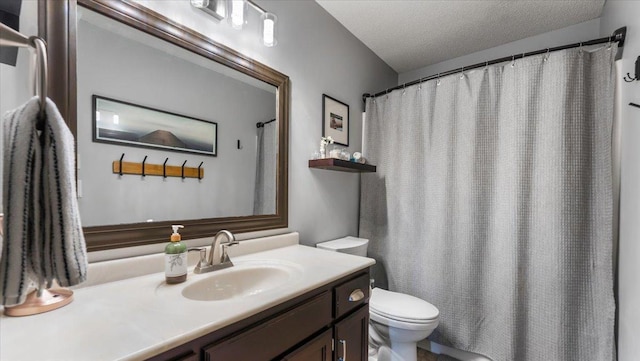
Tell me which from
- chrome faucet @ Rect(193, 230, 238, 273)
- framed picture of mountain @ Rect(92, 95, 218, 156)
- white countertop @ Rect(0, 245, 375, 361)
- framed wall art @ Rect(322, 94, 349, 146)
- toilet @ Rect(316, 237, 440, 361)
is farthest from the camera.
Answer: framed wall art @ Rect(322, 94, 349, 146)

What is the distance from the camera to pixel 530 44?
2.17 meters

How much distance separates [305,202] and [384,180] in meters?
0.77

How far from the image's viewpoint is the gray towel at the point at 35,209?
1.33 feet

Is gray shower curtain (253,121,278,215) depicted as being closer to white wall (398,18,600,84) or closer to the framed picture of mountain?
the framed picture of mountain

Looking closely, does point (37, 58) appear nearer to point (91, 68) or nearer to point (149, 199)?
point (91, 68)

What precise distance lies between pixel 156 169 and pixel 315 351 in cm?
93

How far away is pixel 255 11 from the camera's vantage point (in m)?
1.42

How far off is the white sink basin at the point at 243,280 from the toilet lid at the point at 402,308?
28.6 inches

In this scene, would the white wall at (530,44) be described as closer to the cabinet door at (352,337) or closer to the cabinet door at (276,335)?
the cabinet door at (352,337)

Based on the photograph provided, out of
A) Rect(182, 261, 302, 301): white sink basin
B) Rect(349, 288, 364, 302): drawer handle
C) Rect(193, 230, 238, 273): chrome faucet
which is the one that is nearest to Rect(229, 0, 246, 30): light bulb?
Rect(193, 230, 238, 273): chrome faucet

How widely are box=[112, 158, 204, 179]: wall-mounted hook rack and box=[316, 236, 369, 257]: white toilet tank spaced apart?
0.92 meters

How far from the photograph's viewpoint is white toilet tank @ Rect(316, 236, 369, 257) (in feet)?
5.81

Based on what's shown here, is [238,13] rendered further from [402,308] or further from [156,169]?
→ [402,308]

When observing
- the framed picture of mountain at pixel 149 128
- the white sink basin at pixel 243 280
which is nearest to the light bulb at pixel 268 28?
the framed picture of mountain at pixel 149 128
